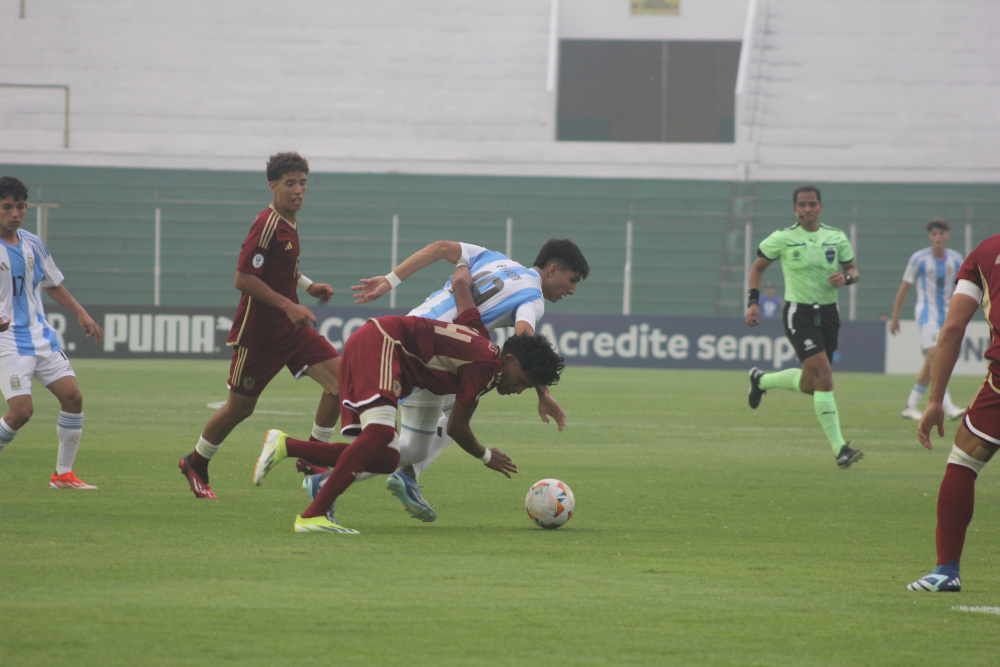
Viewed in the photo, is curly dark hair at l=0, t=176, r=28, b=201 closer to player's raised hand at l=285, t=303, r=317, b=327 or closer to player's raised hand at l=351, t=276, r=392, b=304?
player's raised hand at l=285, t=303, r=317, b=327

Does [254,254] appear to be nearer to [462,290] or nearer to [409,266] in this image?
[409,266]

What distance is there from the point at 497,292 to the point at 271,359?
5.22 feet

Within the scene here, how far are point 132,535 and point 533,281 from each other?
2584 millimetres

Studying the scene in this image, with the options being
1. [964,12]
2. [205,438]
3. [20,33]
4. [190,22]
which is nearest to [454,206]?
[190,22]

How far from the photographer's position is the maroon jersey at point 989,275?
4723mm

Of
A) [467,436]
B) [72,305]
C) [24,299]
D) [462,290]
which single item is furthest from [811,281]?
[24,299]

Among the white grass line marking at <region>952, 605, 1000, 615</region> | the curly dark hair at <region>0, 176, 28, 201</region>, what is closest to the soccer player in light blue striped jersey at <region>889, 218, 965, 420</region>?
the white grass line marking at <region>952, 605, 1000, 615</region>

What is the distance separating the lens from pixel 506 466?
6.30 meters

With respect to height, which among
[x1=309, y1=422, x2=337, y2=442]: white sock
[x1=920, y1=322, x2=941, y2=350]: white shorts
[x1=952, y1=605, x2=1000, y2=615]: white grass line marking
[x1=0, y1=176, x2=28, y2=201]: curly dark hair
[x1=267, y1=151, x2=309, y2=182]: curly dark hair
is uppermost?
[x1=267, y1=151, x2=309, y2=182]: curly dark hair

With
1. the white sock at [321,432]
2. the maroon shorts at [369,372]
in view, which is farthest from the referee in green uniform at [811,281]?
the maroon shorts at [369,372]

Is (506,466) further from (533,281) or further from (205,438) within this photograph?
(205,438)

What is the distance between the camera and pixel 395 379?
5.75 meters

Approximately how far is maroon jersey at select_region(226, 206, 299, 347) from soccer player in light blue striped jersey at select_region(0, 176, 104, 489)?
1.17 metres

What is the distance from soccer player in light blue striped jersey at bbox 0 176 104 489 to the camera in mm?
7312
